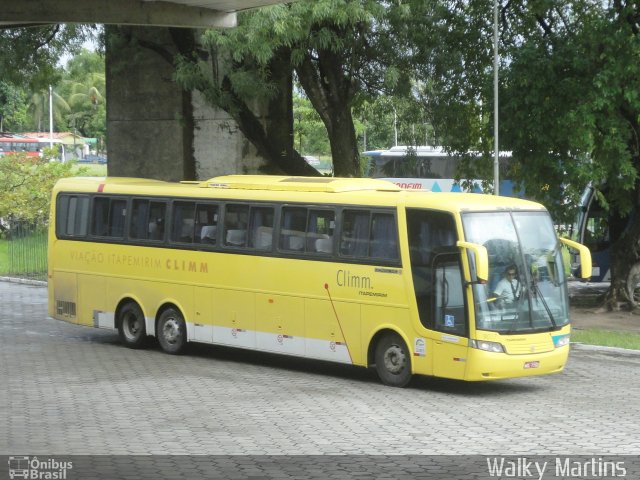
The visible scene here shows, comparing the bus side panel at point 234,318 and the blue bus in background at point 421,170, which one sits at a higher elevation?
the blue bus in background at point 421,170

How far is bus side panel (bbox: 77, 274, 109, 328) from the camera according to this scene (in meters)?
21.2

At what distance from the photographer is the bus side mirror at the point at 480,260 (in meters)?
14.8

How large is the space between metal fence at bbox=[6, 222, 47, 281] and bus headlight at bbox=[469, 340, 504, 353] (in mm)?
21843

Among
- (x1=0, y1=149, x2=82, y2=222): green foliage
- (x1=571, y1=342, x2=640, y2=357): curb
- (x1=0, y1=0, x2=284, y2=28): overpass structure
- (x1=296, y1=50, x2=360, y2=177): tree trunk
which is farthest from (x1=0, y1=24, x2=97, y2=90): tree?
(x1=571, y1=342, x2=640, y2=357): curb

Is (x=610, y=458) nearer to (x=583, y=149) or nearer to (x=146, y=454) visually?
(x=146, y=454)

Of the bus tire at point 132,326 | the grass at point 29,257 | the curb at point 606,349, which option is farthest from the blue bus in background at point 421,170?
the bus tire at point 132,326

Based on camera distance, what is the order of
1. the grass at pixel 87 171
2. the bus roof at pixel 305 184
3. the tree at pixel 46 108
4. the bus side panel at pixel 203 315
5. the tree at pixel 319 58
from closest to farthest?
the bus roof at pixel 305 184 → the bus side panel at pixel 203 315 → the tree at pixel 319 58 → the grass at pixel 87 171 → the tree at pixel 46 108

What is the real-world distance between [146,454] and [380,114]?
17.8m

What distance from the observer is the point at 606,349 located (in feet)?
66.1

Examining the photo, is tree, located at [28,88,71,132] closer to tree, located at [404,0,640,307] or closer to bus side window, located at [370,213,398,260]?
tree, located at [404,0,640,307]

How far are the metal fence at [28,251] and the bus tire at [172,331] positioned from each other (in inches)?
609

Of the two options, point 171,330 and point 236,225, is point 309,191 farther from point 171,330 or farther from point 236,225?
point 171,330

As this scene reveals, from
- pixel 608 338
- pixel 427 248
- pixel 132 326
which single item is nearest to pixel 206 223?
pixel 132 326

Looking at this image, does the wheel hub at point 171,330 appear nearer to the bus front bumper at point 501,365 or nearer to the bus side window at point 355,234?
the bus side window at point 355,234
